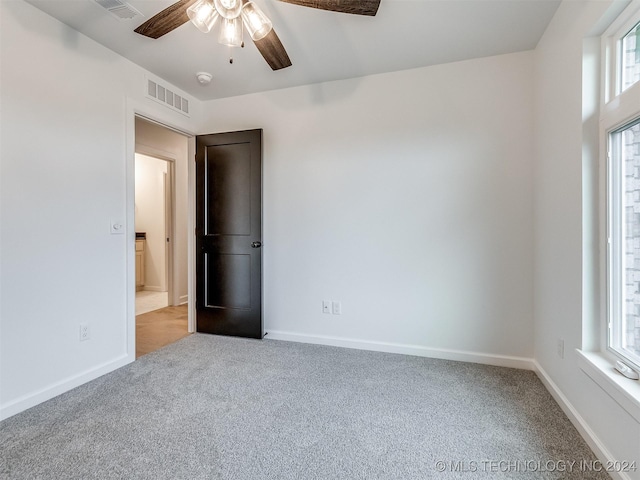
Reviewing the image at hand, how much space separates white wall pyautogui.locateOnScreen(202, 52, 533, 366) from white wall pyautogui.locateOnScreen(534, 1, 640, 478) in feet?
0.67

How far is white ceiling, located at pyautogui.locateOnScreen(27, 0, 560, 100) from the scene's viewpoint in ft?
6.14

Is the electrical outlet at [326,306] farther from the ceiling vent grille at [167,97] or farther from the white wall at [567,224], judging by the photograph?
the ceiling vent grille at [167,97]

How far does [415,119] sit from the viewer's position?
8.46ft

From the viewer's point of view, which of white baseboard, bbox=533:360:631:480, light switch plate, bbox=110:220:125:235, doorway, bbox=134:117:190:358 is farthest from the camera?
doorway, bbox=134:117:190:358

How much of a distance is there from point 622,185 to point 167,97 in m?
3.40

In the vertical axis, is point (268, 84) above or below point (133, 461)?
above

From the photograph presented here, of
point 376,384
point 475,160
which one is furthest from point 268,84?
point 376,384

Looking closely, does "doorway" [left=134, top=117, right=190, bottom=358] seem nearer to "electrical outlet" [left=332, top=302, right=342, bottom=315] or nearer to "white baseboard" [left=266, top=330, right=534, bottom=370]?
"white baseboard" [left=266, top=330, right=534, bottom=370]

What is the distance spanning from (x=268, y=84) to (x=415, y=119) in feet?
4.70

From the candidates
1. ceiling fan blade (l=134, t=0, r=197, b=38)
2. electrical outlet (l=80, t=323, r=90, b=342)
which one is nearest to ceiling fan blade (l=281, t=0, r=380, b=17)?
ceiling fan blade (l=134, t=0, r=197, b=38)

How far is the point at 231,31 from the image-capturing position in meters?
1.57

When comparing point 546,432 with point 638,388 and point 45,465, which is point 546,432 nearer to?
point 638,388

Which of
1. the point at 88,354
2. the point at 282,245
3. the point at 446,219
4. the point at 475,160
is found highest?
the point at 475,160

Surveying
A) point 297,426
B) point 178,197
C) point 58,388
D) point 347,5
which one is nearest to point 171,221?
point 178,197
